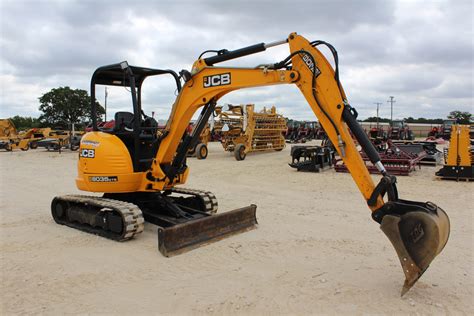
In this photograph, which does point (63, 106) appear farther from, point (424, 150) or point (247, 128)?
point (424, 150)

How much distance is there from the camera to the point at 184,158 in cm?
643

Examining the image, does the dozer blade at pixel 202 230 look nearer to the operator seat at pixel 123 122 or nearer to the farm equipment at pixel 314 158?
the operator seat at pixel 123 122

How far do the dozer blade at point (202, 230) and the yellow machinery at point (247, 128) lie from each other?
12368 mm

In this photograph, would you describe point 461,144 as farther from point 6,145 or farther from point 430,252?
point 6,145

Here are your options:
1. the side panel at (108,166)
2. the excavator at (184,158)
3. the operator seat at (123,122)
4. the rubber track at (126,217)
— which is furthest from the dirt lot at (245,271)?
the operator seat at (123,122)

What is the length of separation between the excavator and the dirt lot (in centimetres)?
30

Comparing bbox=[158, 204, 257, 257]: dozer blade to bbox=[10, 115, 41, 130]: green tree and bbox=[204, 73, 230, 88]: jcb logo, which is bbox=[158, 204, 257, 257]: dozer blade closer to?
bbox=[204, 73, 230, 88]: jcb logo

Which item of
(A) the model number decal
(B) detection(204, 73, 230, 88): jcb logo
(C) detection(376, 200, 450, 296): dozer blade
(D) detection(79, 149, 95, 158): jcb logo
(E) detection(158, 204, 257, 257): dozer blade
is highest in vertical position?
(B) detection(204, 73, 230, 88): jcb logo

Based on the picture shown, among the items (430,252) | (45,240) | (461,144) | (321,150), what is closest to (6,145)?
(321,150)

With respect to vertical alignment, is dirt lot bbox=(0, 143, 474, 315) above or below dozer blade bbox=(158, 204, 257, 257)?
below

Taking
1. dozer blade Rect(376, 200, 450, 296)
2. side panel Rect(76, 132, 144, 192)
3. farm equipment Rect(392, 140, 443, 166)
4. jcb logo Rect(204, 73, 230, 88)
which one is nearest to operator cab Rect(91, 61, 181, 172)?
side panel Rect(76, 132, 144, 192)

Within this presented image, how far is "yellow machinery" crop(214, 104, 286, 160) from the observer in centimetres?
2011

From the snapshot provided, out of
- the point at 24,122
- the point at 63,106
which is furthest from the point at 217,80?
the point at 24,122

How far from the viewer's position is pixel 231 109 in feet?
70.0
